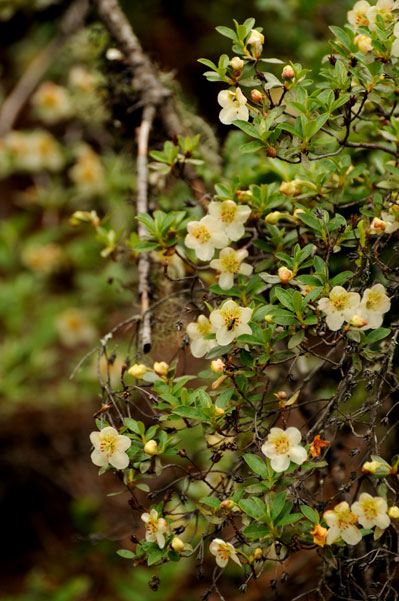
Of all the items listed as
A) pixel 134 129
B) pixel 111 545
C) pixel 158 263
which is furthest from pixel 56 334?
pixel 158 263

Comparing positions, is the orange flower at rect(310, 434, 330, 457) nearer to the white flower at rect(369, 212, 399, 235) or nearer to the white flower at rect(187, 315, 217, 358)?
the white flower at rect(187, 315, 217, 358)

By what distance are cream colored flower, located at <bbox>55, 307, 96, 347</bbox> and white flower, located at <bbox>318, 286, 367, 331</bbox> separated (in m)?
2.00

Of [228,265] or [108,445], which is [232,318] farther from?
[108,445]

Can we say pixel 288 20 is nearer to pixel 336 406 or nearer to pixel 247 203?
pixel 247 203

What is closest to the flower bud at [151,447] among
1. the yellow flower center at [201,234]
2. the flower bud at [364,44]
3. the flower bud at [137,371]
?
the flower bud at [137,371]

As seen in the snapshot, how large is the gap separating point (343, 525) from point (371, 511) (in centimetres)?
5

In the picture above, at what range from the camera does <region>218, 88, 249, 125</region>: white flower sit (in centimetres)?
87

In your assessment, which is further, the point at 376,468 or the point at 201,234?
the point at 201,234

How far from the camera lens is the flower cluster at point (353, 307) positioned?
832mm

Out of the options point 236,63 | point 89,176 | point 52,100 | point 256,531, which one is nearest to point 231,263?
point 236,63

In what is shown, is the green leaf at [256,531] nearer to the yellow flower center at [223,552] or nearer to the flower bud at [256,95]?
the yellow flower center at [223,552]

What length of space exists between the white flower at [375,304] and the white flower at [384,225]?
0.37ft

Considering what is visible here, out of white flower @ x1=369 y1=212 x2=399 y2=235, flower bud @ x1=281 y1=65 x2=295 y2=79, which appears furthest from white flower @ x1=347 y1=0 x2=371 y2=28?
white flower @ x1=369 y1=212 x2=399 y2=235

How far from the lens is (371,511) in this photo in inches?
32.4
